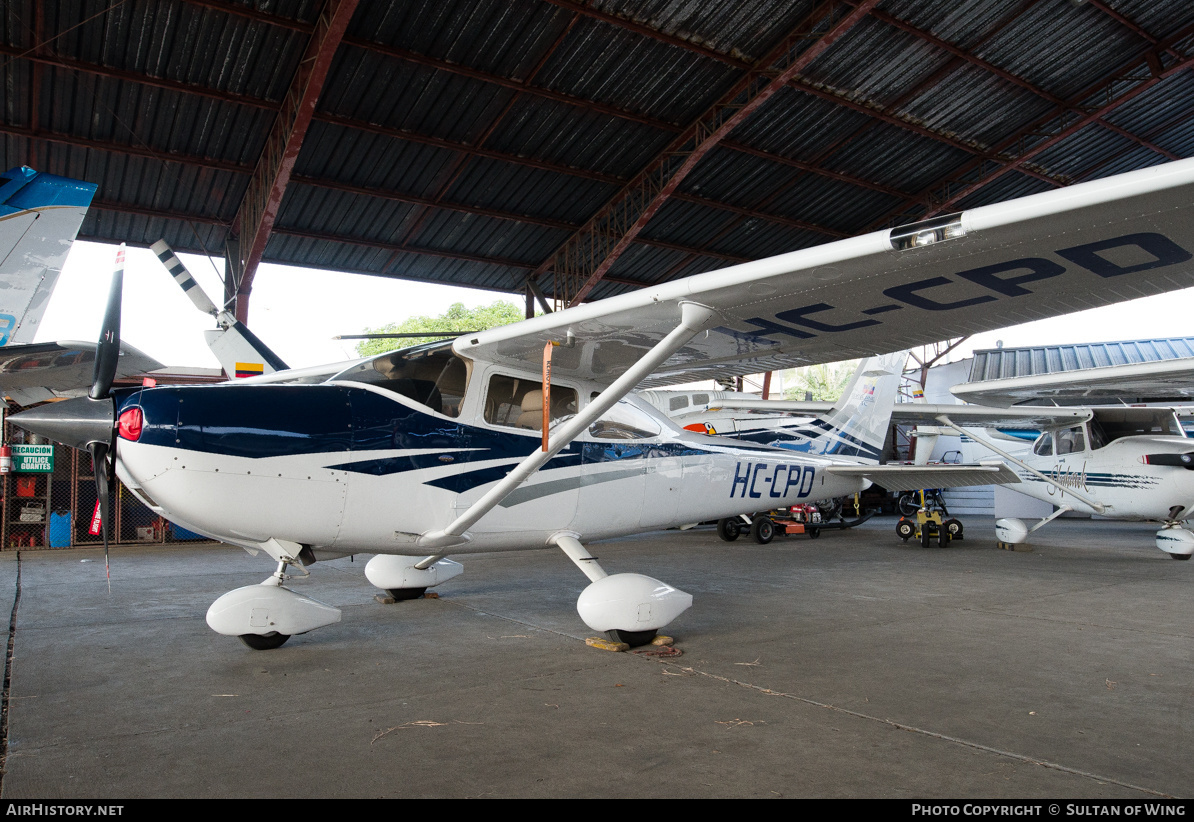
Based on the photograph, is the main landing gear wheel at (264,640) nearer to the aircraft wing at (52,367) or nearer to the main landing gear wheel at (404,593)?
the main landing gear wheel at (404,593)

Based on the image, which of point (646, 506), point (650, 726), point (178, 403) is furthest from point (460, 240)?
point (650, 726)

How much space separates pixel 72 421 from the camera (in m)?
3.67

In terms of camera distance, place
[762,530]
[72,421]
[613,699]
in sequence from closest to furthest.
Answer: [613,699] → [72,421] → [762,530]

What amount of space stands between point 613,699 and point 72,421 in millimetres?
3119

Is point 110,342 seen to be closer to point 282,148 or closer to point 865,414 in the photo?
point 282,148

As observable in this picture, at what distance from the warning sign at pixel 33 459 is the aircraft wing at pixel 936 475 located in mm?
11928

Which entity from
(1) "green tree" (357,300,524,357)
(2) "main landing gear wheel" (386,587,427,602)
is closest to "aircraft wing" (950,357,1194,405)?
(2) "main landing gear wheel" (386,587,427,602)

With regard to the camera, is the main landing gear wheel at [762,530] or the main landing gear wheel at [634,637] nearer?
the main landing gear wheel at [634,637]

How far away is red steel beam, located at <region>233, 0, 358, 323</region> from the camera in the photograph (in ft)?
30.8

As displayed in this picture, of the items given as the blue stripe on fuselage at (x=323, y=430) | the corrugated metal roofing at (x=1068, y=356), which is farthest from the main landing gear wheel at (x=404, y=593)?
the corrugated metal roofing at (x=1068, y=356)

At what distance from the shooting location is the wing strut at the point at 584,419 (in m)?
4.05

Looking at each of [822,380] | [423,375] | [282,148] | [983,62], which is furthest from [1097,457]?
[822,380]

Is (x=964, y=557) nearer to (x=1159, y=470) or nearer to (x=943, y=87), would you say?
(x=1159, y=470)

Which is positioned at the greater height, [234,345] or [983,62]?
[983,62]
